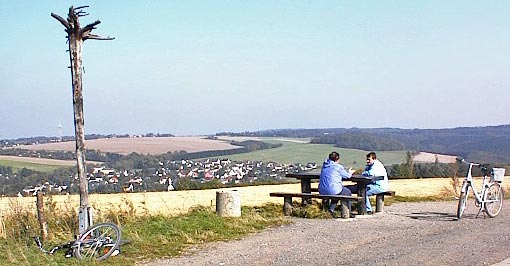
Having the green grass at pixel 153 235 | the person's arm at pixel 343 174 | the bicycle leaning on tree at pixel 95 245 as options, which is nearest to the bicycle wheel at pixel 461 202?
the person's arm at pixel 343 174

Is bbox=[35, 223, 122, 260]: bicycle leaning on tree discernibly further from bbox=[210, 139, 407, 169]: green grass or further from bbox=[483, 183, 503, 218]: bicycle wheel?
bbox=[210, 139, 407, 169]: green grass

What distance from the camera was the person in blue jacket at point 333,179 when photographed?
13.3 m

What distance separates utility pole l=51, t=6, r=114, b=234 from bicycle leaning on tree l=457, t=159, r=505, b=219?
6.91m

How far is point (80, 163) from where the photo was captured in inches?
394

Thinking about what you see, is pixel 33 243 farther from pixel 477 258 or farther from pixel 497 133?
pixel 497 133

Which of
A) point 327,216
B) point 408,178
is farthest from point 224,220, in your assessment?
point 408,178

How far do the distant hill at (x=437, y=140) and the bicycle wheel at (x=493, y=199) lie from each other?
17357 mm

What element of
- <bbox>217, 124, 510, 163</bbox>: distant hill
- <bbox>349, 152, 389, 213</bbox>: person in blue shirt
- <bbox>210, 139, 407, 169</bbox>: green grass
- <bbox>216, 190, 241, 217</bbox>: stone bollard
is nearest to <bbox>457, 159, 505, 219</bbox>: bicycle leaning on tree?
<bbox>349, 152, 389, 213</bbox>: person in blue shirt

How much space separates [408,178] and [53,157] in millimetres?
19551

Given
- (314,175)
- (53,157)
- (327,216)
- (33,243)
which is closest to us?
(33,243)

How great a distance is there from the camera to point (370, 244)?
9.63 meters

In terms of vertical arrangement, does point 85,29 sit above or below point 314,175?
above

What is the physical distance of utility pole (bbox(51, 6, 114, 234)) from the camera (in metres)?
9.73

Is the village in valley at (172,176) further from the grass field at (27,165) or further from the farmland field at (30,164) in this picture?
the farmland field at (30,164)
